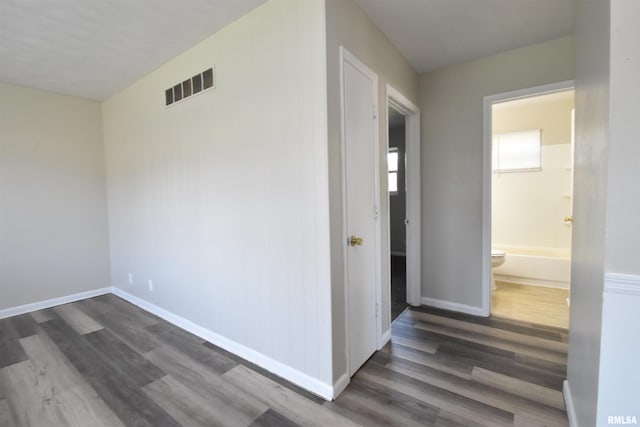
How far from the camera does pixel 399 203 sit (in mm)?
6000

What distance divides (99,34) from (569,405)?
4076 millimetres

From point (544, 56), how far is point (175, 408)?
13.0 feet

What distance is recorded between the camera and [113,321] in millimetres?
2996

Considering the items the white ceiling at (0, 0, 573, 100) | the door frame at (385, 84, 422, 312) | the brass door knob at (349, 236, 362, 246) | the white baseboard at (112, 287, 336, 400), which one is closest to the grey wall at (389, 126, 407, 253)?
the door frame at (385, 84, 422, 312)

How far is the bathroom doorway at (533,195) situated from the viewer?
381 centimetres

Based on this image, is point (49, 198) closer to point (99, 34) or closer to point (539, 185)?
point (99, 34)

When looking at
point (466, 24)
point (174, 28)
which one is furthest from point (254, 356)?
point (466, 24)

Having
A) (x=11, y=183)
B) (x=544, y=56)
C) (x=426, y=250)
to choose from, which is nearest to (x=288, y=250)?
(x=426, y=250)

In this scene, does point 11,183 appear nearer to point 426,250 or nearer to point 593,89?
point 426,250

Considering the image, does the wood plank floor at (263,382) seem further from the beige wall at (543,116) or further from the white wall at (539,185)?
the beige wall at (543,116)

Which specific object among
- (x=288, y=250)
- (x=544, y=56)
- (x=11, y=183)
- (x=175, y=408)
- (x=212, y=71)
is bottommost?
(x=175, y=408)

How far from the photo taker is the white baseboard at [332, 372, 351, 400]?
177cm

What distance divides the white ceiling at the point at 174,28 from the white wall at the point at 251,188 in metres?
0.22

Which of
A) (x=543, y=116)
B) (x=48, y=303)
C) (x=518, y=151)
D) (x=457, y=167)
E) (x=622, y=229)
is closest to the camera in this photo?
(x=622, y=229)
